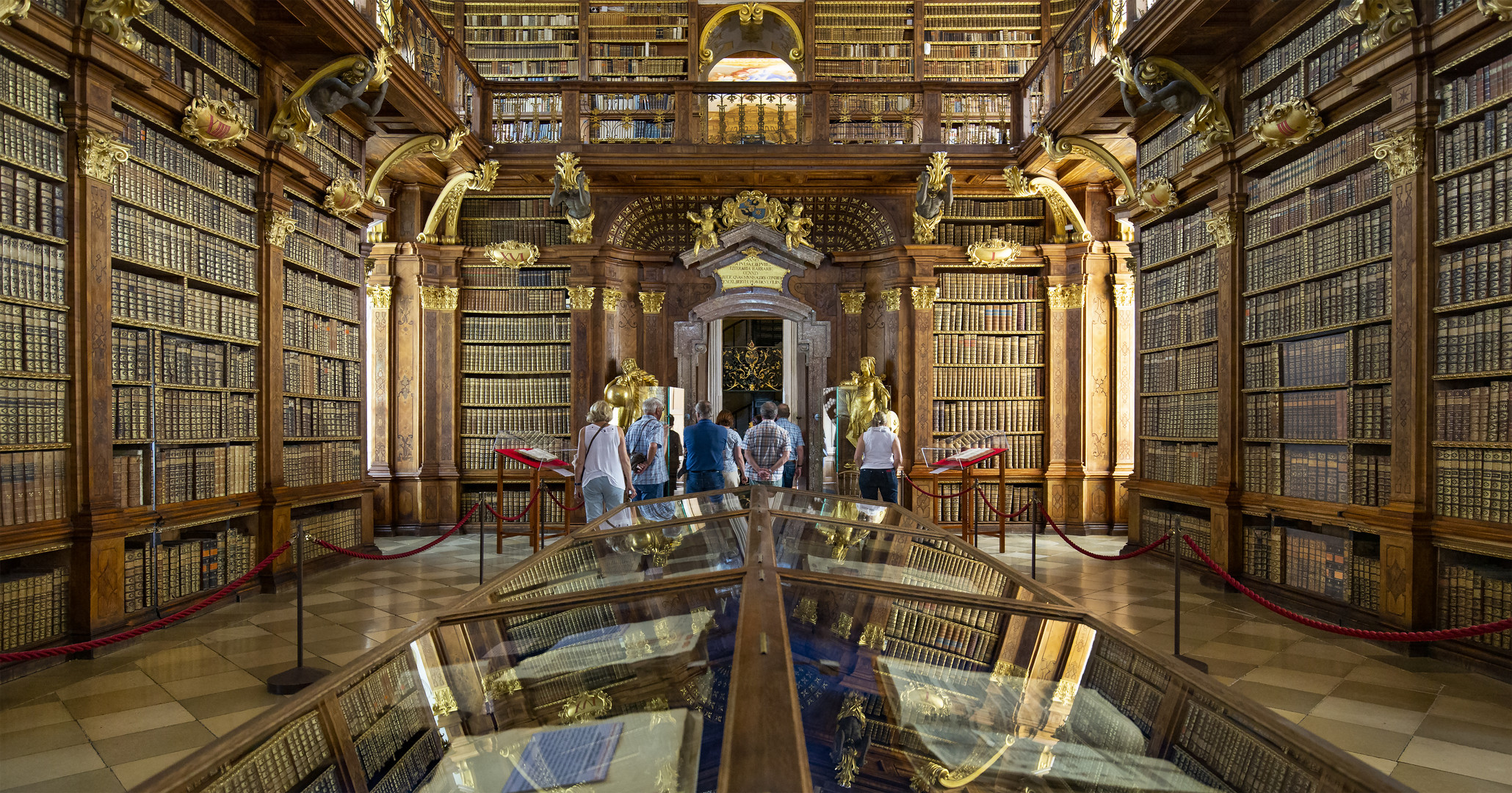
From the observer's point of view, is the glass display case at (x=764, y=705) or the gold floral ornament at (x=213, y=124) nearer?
the glass display case at (x=764, y=705)

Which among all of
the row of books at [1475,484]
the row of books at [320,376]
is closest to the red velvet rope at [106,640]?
the row of books at [320,376]

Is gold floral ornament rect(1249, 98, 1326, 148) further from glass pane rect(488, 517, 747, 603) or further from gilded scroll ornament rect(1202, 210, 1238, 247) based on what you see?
glass pane rect(488, 517, 747, 603)

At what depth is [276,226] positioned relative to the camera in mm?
5867

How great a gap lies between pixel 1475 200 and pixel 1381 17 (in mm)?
1060

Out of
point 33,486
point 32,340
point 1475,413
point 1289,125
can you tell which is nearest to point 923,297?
point 1289,125

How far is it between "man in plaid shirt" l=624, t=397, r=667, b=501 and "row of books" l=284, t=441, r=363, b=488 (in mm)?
2382

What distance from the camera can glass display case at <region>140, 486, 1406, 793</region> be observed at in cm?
96

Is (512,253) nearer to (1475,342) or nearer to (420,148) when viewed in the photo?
(420,148)

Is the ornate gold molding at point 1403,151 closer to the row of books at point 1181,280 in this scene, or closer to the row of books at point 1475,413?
the row of books at point 1475,413

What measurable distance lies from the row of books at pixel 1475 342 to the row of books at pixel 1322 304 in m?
0.36

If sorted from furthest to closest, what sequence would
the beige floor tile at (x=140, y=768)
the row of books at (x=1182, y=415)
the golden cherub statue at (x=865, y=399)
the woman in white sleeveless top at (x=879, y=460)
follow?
the golden cherub statue at (x=865, y=399) → the woman in white sleeveless top at (x=879, y=460) → the row of books at (x=1182, y=415) → the beige floor tile at (x=140, y=768)

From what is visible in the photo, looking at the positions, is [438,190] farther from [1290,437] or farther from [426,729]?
[426,729]

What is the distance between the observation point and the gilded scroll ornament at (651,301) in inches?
378

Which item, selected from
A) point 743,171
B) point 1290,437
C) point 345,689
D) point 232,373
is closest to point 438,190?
point 743,171
